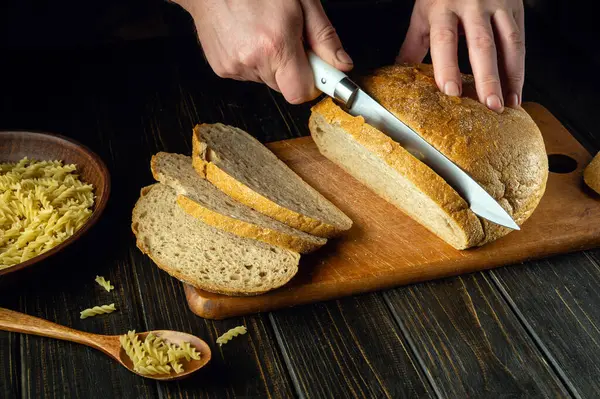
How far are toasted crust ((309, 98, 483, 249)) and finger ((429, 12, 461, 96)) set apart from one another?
0.33m

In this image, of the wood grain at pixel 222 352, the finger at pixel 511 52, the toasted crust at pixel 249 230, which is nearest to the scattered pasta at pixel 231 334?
the wood grain at pixel 222 352

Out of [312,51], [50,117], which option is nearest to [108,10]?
[50,117]

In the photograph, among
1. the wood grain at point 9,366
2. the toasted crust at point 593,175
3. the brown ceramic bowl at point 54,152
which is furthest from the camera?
the toasted crust at point 593,175

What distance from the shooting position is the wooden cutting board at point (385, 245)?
2508 mm

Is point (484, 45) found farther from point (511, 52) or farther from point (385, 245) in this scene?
point (385, 245)

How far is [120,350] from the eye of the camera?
2.26m

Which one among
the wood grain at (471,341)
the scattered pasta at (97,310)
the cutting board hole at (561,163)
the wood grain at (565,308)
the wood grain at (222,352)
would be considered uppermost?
the cutting board hole at (561,163)

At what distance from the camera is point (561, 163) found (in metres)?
3.26

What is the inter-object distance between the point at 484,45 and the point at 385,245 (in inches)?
34.7

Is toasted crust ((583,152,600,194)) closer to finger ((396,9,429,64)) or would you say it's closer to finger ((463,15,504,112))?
finger ((463,15,504,112))

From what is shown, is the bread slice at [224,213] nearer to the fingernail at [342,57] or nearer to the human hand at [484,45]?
the fingernail at [342,57]

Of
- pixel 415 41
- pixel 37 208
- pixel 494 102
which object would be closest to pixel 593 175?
pixel 494 102

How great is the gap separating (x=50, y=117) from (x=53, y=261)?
1.32 meters

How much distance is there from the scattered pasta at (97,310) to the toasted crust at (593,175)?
2.04 m
